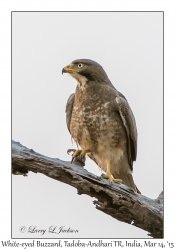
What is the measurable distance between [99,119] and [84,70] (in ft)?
2.83

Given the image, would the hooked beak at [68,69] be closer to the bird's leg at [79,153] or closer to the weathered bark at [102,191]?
the bird's leg at [79,153]

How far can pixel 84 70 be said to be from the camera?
7.41 metres

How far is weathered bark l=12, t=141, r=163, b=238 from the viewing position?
5.87m

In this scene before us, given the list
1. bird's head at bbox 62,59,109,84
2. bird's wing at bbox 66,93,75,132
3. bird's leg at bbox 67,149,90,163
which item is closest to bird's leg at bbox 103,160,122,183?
bird's leg at bbox 67,149,90,163

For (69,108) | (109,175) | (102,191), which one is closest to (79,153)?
(109,175)

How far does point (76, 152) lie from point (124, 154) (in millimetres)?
907

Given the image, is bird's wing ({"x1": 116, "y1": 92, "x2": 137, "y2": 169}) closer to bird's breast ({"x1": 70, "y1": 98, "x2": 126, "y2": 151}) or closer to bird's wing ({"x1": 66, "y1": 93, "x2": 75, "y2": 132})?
bird's breast ({"x1": 70, "y1": 98, "x2": 126, "y2": 151})

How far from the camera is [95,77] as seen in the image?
751 centimetres

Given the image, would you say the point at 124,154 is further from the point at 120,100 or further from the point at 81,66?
the point at 81,66

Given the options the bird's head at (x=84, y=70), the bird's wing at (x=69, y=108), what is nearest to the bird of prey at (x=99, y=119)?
the bird's head at (x=84, y=70)

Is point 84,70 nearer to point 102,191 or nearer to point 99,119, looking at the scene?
point 99,119

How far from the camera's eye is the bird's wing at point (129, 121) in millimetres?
7304
